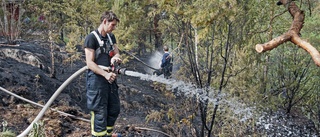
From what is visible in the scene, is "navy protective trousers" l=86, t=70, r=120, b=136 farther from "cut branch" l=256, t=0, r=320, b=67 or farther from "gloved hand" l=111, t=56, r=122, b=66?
"cut branch" l=256, t=0, r=320, b=67

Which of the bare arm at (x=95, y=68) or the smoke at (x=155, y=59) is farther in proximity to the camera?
the smoke at (x=155, y=59)

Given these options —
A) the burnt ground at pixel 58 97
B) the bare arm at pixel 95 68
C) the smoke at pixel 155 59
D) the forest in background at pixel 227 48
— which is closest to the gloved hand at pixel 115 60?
the bare arm at pixel 95 68

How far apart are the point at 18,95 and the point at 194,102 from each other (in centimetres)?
335

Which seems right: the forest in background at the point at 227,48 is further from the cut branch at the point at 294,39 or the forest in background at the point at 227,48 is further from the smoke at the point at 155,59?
the smoke at the point at 155,59

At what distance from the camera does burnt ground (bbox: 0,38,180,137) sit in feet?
18.3

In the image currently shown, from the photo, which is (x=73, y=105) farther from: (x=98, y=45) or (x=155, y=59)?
(x=155, y=59)

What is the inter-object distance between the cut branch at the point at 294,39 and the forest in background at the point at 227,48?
0.51 metres

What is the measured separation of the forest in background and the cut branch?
51 centimetres

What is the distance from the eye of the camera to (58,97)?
7.19 metres

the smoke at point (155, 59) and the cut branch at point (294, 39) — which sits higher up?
the smoke at point (155, 59)

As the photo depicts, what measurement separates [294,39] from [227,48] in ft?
4.69

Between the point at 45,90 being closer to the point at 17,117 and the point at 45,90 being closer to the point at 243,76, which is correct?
the point at 17,117

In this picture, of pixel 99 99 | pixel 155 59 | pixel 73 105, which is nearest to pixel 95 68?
pixel 99 99

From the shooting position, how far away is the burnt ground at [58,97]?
5.58 meters
